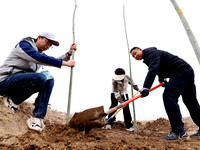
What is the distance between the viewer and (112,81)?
4.12 m

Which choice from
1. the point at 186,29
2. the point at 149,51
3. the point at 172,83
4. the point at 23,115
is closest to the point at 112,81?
the point at 149,51

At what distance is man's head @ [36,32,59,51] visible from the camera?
2209 mm

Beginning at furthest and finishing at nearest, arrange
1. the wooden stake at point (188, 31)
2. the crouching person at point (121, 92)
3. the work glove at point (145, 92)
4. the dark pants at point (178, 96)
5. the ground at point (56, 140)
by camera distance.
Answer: the crouching person at point (121, 92) < the wooden stake at point (188, 31) < the work glove at point (145, 92) < the dark pants at point (178, 96) < the ground at point (56, 140)

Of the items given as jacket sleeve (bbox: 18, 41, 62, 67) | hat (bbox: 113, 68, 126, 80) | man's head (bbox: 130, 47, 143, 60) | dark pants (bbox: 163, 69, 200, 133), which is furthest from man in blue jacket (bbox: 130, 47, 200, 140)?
jacket sleeve (bbox: 18, 41, 62, 67)

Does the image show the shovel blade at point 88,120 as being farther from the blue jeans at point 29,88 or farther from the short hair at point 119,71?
the short hair at point 119,71

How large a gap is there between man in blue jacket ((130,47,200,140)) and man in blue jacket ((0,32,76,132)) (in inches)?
54.5

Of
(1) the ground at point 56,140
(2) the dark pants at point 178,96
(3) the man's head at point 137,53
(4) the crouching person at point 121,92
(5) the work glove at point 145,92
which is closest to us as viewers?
(1) the ground at point 56,140

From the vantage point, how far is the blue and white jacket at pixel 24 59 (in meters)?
1.96

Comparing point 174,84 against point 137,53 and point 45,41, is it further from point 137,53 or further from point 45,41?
point 45,41

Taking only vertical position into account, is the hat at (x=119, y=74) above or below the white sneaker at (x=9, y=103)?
above

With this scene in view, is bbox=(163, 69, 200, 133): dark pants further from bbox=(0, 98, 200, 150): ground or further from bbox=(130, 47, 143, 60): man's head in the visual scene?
bbox=(130, 47, 143, 60): man's head

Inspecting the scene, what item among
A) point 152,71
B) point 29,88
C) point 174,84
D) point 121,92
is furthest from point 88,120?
point 121,92

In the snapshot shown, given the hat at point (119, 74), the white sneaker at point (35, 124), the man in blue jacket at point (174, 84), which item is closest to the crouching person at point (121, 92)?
the hat at point (119, 74)

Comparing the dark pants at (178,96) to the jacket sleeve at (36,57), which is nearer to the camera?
the jacket sleeve at (36,57)
